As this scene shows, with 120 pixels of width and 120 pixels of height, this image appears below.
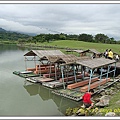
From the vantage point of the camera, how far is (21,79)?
1680 cm

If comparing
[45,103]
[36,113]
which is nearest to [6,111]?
[36,113]

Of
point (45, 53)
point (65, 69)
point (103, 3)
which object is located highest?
point (103, 3)

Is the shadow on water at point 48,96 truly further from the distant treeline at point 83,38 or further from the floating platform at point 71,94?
the distant treeline at point 83,38

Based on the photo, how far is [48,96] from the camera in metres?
12.6

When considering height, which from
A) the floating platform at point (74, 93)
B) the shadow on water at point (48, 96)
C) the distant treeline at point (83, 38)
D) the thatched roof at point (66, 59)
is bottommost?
the shadow on water at point (48, 96)

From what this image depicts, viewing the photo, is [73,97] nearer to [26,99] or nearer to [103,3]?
[26,99]

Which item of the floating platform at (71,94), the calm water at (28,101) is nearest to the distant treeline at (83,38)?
the calm water at (28,101)

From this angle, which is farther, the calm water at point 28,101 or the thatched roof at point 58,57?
the thatched roof at point 58,57

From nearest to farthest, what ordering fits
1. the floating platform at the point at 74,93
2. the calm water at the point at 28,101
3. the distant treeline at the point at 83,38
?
the calm water at the point at 28,101, the floating platform at the point at 74,93, the distant treeline at the point at 83,38

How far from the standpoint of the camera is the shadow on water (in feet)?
35.5

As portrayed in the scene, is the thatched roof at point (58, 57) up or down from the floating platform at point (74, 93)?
up

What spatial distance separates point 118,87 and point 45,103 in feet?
20.1

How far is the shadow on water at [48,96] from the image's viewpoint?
35.5 ft

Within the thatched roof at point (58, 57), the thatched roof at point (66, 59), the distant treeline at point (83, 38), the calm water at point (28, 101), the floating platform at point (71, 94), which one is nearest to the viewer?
the calm water at point (28, 101)
